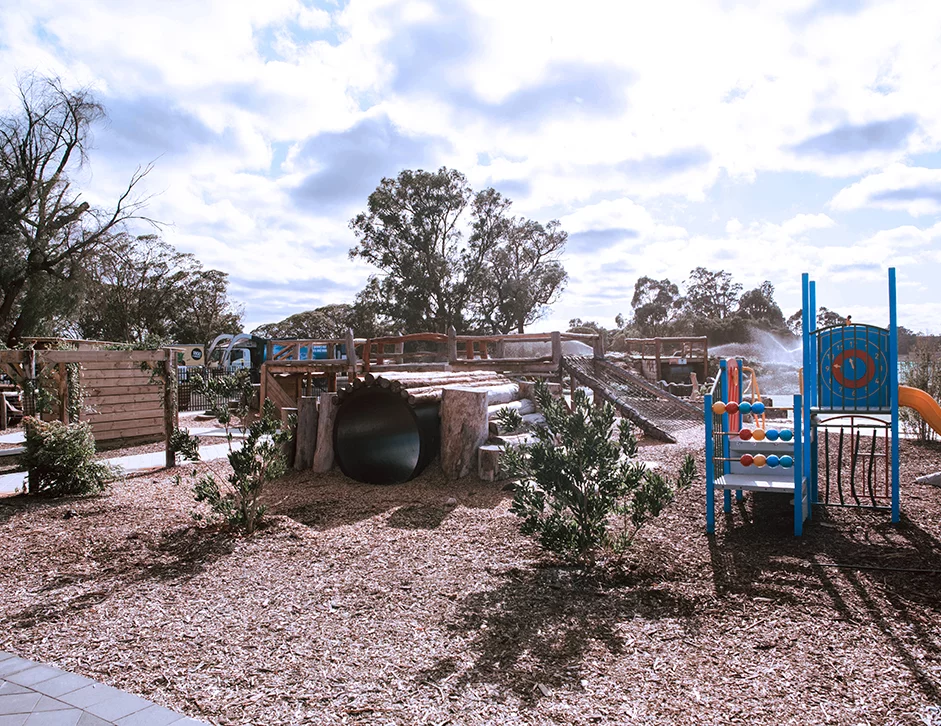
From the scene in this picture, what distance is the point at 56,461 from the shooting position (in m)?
7.00

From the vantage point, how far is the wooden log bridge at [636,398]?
36.3 ft

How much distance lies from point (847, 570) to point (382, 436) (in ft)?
19.7

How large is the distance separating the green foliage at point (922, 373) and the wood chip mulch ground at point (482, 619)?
15.9ft

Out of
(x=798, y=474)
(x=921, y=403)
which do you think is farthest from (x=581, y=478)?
(x=921, y=403)

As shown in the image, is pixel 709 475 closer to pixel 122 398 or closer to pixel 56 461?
pixel 56 461

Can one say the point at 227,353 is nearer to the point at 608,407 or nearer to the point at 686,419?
the point at 686,419

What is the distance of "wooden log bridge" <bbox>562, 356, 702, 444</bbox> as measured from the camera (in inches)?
436

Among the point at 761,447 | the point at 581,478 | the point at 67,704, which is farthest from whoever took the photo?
the point at 761,447

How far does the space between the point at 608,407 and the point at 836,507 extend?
3.16 m

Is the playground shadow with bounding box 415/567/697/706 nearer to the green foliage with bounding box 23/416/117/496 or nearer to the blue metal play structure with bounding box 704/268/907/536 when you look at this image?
the blue metal play structure with bounding box 704/268/907/536

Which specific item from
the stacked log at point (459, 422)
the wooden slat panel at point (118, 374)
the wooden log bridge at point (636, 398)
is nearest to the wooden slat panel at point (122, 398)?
the wooden slat panel at point (118, 374)

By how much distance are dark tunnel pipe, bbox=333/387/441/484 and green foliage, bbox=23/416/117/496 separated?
8.88ft

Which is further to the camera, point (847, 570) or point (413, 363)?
point (413, 363)

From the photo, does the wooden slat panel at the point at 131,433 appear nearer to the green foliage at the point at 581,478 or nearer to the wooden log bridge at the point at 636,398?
the wooden log bridge at the point at 636,398
